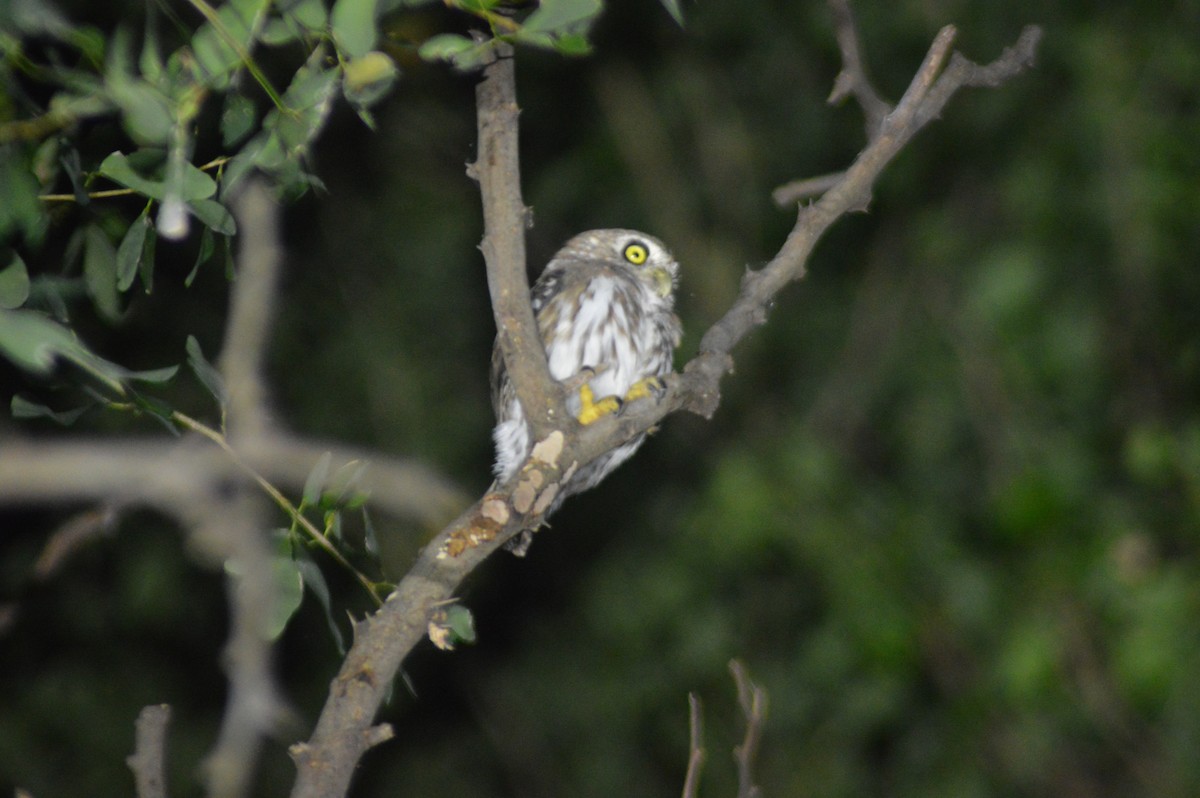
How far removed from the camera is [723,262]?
5.71 meters

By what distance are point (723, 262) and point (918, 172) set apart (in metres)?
1.04

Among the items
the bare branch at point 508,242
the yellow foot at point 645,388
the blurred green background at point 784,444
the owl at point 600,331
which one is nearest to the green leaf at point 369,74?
the bare branch at point 508,242

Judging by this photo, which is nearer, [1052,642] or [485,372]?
[1052,642]

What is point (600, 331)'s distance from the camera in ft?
8.80

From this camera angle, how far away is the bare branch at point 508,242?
1521 mm

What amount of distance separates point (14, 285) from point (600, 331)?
5.30 feet

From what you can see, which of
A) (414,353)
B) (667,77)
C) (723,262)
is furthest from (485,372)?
(667,77)

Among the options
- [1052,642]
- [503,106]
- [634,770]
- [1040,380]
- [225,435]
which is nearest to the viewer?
[225,435]

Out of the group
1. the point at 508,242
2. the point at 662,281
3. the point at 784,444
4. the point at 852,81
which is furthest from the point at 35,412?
the point at 784,444

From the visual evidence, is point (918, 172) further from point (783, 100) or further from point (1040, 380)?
point (1040, 380)

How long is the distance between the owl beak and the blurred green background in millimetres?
1737

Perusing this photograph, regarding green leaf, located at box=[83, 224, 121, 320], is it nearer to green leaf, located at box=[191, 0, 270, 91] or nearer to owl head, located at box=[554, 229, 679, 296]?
green leaf, located at box=[191, 0, 270, 91]

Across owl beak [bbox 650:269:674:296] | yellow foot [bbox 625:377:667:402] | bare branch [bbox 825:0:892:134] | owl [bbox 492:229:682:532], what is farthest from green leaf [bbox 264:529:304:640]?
owl beak [bbox 650:269:674:296]

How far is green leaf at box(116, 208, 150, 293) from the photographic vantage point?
129 cm
